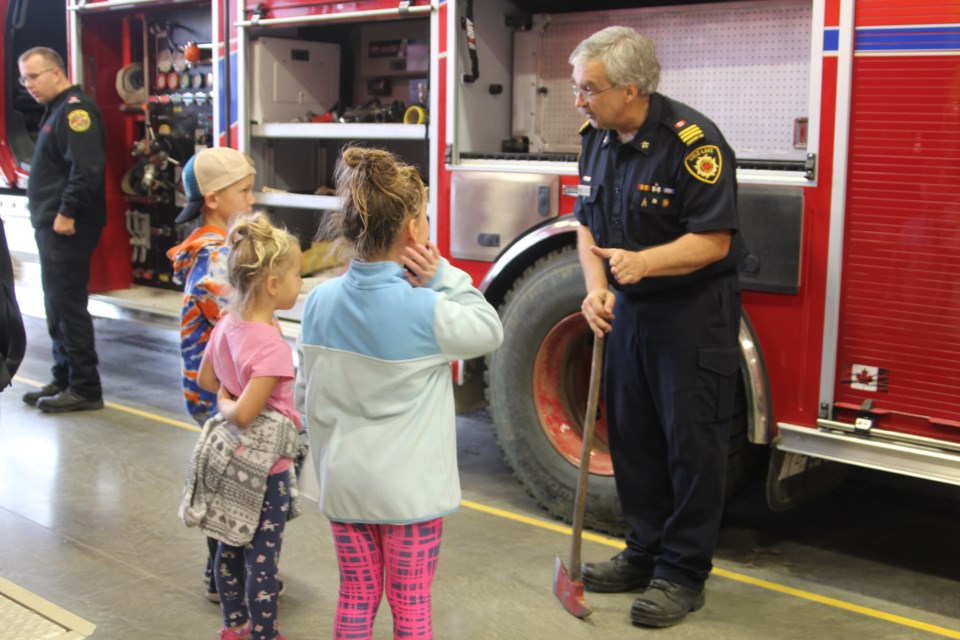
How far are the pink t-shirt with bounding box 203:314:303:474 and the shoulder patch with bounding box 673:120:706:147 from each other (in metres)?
1.38

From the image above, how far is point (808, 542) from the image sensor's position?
14.8ft

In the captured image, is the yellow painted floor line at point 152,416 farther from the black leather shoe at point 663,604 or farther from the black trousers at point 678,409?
the black leather shoe at point 663,604

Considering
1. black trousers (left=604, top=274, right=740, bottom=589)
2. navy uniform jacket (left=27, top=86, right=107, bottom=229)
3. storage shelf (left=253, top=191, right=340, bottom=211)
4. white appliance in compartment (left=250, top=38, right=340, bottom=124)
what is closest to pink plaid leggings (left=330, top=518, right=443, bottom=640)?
black trousers (left=604, top=274, right=740, bottom=589)

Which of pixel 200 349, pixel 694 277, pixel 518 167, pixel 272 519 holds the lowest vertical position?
pixel 272 519

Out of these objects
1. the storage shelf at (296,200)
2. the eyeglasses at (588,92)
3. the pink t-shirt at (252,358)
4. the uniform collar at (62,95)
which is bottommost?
the pink t-shirt at (252,358)

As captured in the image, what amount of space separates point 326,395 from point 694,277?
4.66ft

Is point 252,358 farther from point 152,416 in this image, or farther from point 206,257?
point 152,416

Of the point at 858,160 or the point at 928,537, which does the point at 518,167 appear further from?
the point at 928,537

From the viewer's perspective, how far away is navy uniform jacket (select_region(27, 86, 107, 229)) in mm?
6070

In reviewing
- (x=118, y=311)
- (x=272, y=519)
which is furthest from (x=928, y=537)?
(x=118, y=311)

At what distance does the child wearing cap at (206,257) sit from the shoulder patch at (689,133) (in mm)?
1427

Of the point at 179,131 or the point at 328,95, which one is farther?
the point at 179,131

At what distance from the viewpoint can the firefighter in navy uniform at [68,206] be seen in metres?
6.09

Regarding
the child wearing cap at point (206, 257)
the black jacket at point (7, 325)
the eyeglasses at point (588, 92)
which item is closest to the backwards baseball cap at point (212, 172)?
the child wearing cap at point (206, 257)
